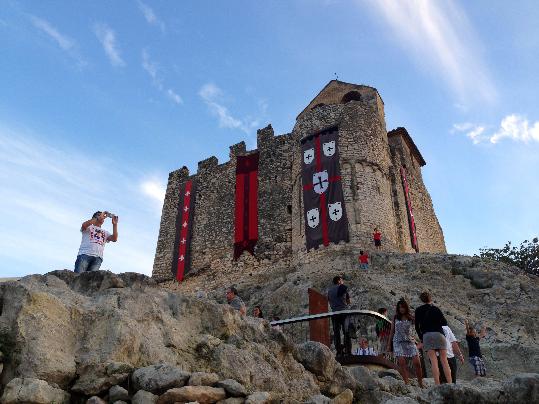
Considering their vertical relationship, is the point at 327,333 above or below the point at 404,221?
below

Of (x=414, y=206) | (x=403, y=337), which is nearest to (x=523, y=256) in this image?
(x=414, y=206)

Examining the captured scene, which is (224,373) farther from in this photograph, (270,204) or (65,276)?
(270,204)

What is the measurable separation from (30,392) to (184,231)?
895 inches

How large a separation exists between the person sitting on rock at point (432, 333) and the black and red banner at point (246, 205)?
1645 centimetres

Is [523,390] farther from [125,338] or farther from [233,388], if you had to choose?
[125,338]

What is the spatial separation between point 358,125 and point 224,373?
18.8 m

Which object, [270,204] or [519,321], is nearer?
[519,321]

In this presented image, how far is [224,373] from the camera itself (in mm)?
4340

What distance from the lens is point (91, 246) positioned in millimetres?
7152

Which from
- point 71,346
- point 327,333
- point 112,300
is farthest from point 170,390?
point 327,333

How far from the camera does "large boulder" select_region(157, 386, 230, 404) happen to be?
360 centimetres

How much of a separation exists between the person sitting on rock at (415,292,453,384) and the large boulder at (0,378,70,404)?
171 inches

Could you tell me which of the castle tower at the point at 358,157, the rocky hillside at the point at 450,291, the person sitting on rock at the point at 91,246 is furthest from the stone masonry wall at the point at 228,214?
the person sitting on rock at the point at 91,246

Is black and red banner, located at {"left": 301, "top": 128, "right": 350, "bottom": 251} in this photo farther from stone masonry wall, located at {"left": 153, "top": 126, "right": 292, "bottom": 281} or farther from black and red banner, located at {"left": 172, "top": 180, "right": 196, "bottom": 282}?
black and red banner, located at {"left": 172, "top": 180, "right": 196, "bottom": 282}
